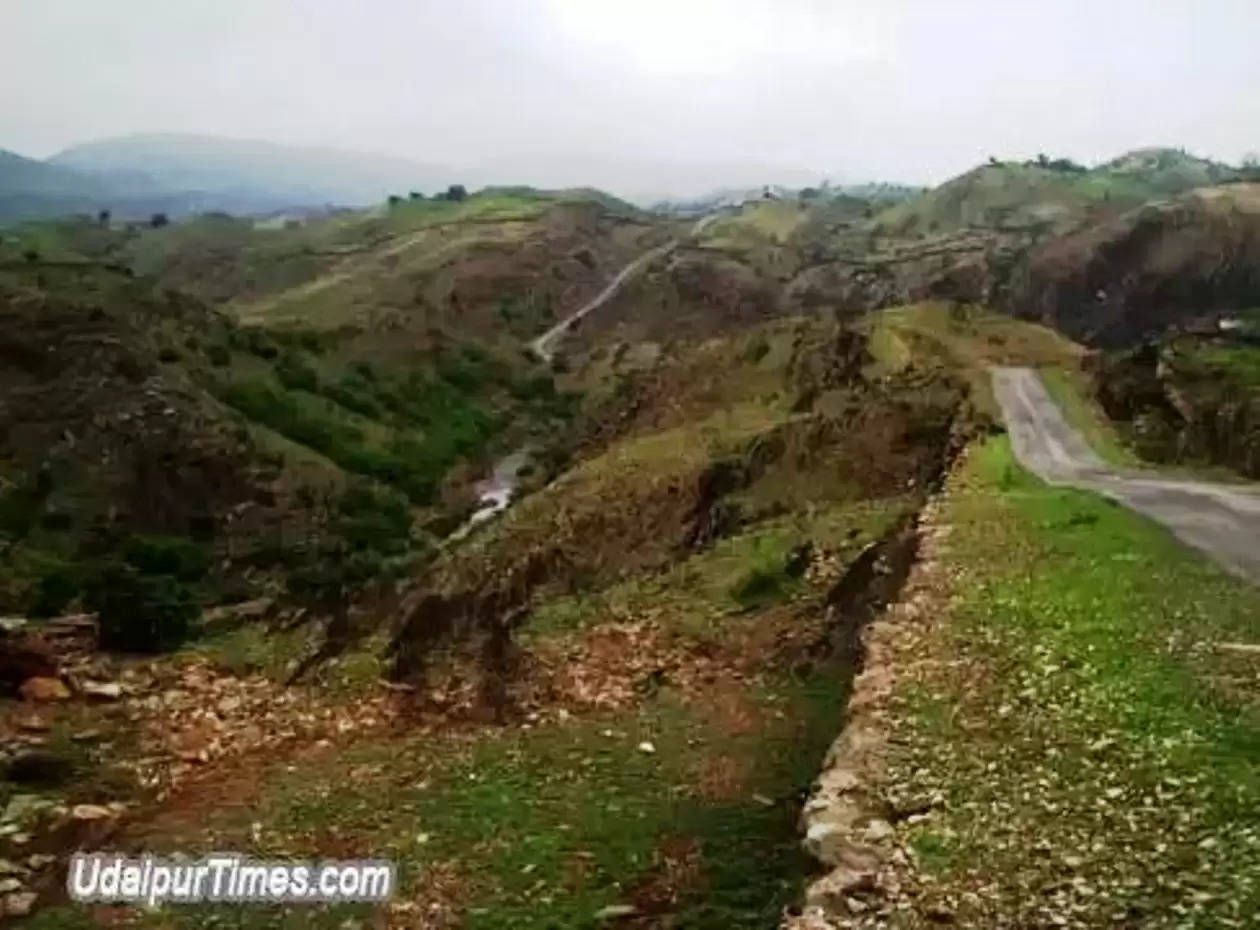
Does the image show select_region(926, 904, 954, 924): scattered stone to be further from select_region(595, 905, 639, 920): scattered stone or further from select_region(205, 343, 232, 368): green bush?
select_region(205, 343, 232, 368): green bush

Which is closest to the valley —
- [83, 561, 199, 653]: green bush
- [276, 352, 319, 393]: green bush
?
[83, 561, 199, 653]: green bush

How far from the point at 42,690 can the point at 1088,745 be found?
22.3 m

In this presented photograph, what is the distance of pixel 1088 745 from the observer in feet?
55.6

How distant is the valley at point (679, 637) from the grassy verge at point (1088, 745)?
2.3 inches

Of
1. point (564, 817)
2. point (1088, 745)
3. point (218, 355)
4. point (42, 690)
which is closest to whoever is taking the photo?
point (1088, 745)

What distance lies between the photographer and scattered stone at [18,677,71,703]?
1208 inches

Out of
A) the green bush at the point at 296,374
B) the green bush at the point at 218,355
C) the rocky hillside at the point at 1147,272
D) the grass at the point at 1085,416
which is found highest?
the rocky hillside at the point at 1147,272

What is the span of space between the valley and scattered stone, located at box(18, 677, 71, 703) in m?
0.19

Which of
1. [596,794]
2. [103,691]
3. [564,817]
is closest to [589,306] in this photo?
[103,691]

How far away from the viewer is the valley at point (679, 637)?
1595 centimetres

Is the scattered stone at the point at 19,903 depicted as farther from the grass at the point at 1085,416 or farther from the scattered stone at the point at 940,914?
the grass at the point at 1085,416

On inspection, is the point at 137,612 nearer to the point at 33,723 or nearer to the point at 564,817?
the point at 33,723

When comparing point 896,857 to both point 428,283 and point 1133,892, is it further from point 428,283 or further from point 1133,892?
point 428,283

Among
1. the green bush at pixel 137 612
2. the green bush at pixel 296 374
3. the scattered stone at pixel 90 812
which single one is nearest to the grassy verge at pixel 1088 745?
the scattered stone at pixel 90 812
